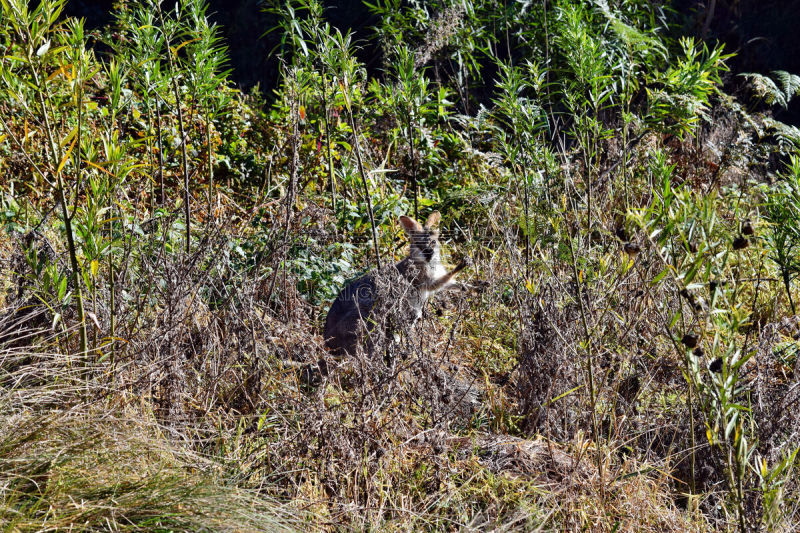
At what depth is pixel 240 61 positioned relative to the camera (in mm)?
12562

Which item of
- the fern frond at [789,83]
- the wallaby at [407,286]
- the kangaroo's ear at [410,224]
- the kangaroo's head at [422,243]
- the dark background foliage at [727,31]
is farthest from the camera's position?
the dark background foliage at [727,31]

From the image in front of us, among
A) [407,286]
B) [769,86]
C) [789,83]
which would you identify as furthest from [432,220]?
[789,83]

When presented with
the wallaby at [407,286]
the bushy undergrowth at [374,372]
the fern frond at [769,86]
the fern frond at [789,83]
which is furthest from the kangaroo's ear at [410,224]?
the fern frond at [789,83]

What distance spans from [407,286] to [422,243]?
3.96ft

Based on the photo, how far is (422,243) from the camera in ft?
17.4

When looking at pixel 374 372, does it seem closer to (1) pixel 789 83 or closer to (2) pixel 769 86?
(2) pixel 769 86

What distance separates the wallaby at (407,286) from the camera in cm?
462

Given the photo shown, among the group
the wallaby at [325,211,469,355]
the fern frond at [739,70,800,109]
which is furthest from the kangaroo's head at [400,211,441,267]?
the fern frond at [739,70,800,109]

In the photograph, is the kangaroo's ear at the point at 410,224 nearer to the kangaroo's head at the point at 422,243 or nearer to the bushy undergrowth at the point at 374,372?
the kangaroo's head at the point at 422,243

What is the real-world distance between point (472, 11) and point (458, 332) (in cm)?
375

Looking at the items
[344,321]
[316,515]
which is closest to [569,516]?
[316,515]

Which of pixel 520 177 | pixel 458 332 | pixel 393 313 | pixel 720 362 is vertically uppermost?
pixel 720 362

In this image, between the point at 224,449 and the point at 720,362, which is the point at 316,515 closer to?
→ the point at 224,449

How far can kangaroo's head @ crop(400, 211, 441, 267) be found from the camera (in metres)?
5.24
